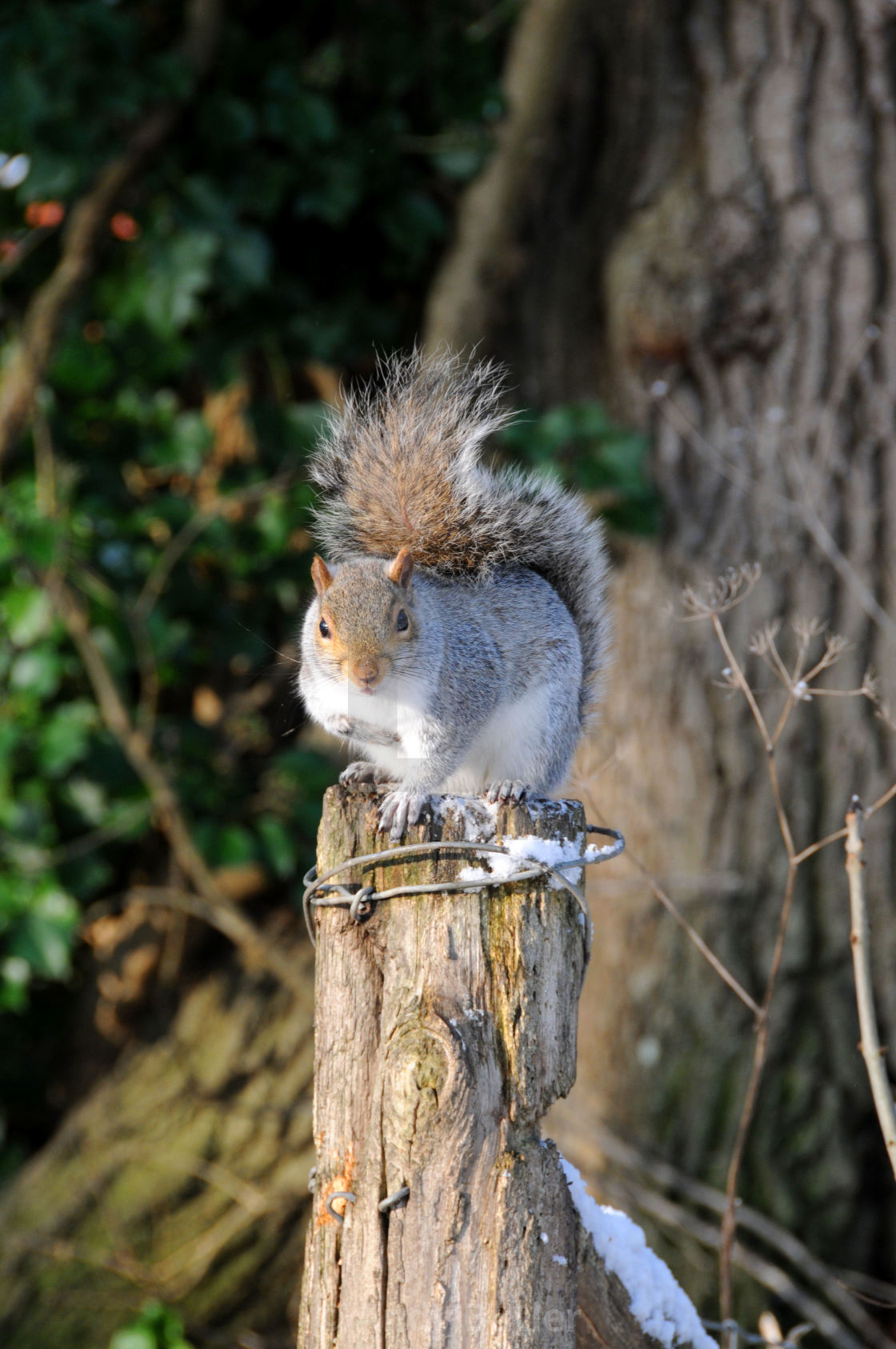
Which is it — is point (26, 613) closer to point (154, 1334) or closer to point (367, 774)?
point (367, 774)

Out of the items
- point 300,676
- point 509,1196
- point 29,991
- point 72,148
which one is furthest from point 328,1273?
point 29,991

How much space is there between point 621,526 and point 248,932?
3.17 ft

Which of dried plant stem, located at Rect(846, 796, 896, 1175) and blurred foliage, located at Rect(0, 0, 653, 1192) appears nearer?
dried plant stem, located at Rect(846, 796, 896, 1175)

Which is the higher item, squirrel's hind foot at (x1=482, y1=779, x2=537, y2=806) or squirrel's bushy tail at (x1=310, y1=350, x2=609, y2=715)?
squirrel's bushy tail at (x1=310, y1=350, x2=609, y2=715)

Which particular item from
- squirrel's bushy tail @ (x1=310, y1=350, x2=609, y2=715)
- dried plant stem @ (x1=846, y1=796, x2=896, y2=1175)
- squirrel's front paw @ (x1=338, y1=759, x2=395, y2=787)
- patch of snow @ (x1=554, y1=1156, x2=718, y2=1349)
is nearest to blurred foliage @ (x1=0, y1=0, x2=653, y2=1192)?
squirrel's bushy tail @ (x1=310, y1=350, x2=609, y2=715)

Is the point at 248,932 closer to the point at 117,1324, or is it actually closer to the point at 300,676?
the point at 117,1324

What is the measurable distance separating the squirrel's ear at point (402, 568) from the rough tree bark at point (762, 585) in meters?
0.85

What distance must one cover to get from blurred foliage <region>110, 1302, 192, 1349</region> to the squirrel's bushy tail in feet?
3.84

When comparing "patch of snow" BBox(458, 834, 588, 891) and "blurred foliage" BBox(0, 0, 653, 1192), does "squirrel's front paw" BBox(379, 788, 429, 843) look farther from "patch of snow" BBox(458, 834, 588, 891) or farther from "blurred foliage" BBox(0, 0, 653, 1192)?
"blurred foliage" BBox(0, 0, 653, 1192)

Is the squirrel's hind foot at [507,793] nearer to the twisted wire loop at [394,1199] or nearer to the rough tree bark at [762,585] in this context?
the twisted wire loop at [394,1199]

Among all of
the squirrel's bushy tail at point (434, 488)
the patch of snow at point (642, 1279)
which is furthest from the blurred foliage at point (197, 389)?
the patch of snow at point (642, 1279)

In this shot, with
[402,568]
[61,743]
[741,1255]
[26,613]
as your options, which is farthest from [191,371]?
[741,1255]

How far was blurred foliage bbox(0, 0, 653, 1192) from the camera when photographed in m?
A: 1.99

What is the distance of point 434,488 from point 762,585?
933 millimetres
